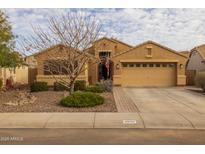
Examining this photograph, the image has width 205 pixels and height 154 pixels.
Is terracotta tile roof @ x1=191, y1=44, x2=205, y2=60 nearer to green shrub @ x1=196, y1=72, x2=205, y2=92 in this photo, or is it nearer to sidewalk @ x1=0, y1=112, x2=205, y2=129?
green shrub @ x1=196, y1=72, x2=205, y2=92

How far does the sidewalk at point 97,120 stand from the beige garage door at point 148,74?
17.2m

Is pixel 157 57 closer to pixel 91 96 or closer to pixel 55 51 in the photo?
pixel 55 51

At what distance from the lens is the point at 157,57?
3072 centimetres

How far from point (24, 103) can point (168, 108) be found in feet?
21.1

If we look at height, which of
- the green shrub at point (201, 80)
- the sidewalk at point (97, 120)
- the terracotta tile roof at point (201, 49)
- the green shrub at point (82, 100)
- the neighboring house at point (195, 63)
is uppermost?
the terracotta tile roof at point (201, 49)

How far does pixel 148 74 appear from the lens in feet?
102

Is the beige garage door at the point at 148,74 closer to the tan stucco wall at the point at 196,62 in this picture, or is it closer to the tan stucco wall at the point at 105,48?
the tan stucco wall at the point at 105,48

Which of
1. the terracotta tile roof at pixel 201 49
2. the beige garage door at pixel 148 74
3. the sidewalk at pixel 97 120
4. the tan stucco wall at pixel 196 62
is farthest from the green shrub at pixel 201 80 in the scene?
the sidewalk at pixel 97 120

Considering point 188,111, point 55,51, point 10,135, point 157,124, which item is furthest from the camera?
point 55,51

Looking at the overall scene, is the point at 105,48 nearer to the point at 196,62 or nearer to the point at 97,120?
the point at 196,62

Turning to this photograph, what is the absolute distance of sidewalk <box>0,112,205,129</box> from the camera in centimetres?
1132

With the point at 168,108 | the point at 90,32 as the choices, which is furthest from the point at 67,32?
the point at 168,108

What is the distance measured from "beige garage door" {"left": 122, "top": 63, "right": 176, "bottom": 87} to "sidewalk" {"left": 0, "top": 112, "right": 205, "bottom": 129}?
17197 millimetres

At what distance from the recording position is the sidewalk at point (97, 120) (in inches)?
446
